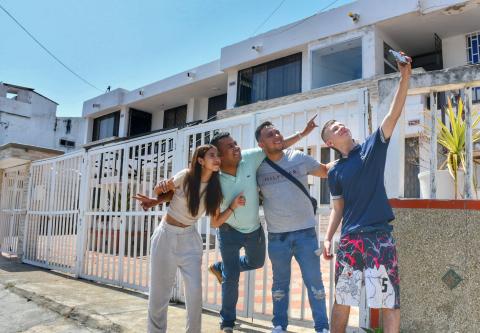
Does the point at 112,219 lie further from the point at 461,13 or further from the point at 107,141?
the point at 107,141

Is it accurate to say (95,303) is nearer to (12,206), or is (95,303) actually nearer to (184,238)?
(184,238)

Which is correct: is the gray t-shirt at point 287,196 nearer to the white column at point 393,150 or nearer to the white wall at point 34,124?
the white column at point 393,150

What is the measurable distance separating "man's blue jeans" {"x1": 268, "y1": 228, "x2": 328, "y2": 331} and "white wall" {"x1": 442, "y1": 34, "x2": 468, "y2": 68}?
1142cm

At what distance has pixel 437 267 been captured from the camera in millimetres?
2914

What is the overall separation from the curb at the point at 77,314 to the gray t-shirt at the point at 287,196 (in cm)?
200

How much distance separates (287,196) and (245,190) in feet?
1.20

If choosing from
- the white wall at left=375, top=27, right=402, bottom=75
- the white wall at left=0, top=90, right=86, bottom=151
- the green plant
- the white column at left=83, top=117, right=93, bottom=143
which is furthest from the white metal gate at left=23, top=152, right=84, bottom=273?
the white wall at left=0, top=90, right=86, bottom=151

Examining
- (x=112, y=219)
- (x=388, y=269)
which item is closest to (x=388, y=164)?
(x=388, y=269)

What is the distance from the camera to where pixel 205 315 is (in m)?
4.33

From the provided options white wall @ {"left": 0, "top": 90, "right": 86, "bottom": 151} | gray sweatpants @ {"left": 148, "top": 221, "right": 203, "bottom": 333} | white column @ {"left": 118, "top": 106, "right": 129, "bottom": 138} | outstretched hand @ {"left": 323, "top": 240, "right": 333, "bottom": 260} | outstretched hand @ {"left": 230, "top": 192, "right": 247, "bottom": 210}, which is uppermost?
white wall @ {"left": 0, "top": 90, "right": 86, "bottom": 151}

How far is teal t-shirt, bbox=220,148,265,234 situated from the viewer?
3.22 meters

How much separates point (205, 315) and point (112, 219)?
9.06 feet

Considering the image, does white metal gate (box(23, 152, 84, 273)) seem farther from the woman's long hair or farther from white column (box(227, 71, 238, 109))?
white column (box(227, 71, 238, 109))

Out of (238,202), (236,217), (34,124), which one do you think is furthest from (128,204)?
(34,124)
